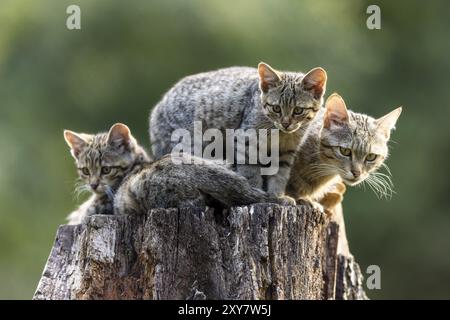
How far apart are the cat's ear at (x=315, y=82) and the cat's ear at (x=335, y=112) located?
20 cm

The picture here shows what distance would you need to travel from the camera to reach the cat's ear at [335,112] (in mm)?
9859

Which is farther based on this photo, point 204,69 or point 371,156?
point 204,69

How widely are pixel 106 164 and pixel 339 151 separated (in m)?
2.42

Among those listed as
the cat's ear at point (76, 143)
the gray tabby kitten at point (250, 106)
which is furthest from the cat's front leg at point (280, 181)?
the cat's ear at point (76, 143)

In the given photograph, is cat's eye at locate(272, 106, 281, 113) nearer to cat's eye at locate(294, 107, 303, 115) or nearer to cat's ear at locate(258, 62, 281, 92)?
cat's eye at locate(294, 107, 303, 115)

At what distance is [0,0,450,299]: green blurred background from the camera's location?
66.8 ft

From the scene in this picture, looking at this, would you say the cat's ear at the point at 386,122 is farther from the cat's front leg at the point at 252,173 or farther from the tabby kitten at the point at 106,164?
the tabby kitten at the point at 106,164

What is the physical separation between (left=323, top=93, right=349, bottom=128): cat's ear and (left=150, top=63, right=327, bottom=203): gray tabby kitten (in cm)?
18

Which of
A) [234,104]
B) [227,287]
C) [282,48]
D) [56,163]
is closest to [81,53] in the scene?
[56,163]

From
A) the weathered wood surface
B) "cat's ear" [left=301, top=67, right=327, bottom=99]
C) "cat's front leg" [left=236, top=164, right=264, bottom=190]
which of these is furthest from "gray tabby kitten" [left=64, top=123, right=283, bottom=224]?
"cat's ear" [left=301, top=67, right=327, bottom=99]

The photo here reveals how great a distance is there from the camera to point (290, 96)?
9.95m

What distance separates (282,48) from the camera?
21.1 meters

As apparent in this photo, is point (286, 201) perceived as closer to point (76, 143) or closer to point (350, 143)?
point (350, 143)

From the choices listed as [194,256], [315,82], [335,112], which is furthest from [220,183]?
[315,82]
